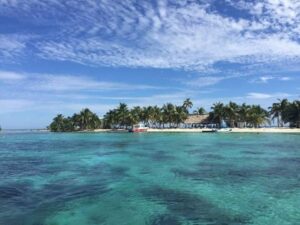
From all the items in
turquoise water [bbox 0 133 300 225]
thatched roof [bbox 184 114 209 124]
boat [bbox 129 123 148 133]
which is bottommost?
turquoise water [bbox 0 133 300 225]

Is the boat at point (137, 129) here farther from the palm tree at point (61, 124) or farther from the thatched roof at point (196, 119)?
the palm tree at point (61, 124)

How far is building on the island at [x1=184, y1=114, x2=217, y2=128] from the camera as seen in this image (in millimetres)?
Answer: 137125

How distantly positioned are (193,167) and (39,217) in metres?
18.0

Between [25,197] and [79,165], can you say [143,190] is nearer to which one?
[25,197]

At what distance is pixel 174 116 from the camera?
13625cm

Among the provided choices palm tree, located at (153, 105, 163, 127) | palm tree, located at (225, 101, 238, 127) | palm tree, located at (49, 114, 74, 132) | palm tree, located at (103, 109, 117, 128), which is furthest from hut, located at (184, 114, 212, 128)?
palm tree, located at (49, 114, 74, 132)

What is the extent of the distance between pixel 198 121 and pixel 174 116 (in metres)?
9.22

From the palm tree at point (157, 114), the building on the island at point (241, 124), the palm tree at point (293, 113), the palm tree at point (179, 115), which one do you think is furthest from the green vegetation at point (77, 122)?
the palm tree at point (293, 113)

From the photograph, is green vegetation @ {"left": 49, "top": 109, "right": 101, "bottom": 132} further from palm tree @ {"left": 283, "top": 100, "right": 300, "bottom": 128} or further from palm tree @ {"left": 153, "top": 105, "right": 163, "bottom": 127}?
palm tree @ {"left": 283, "top": 100, "right": 300, "bottom": 128}

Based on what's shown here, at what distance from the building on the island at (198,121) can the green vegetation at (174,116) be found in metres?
2.33

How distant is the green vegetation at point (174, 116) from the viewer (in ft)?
386

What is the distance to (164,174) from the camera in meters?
27.6

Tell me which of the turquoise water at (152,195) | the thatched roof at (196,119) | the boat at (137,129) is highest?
the thatched roof at (196,119)

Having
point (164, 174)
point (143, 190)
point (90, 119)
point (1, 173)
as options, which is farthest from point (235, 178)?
point (90, 119)
